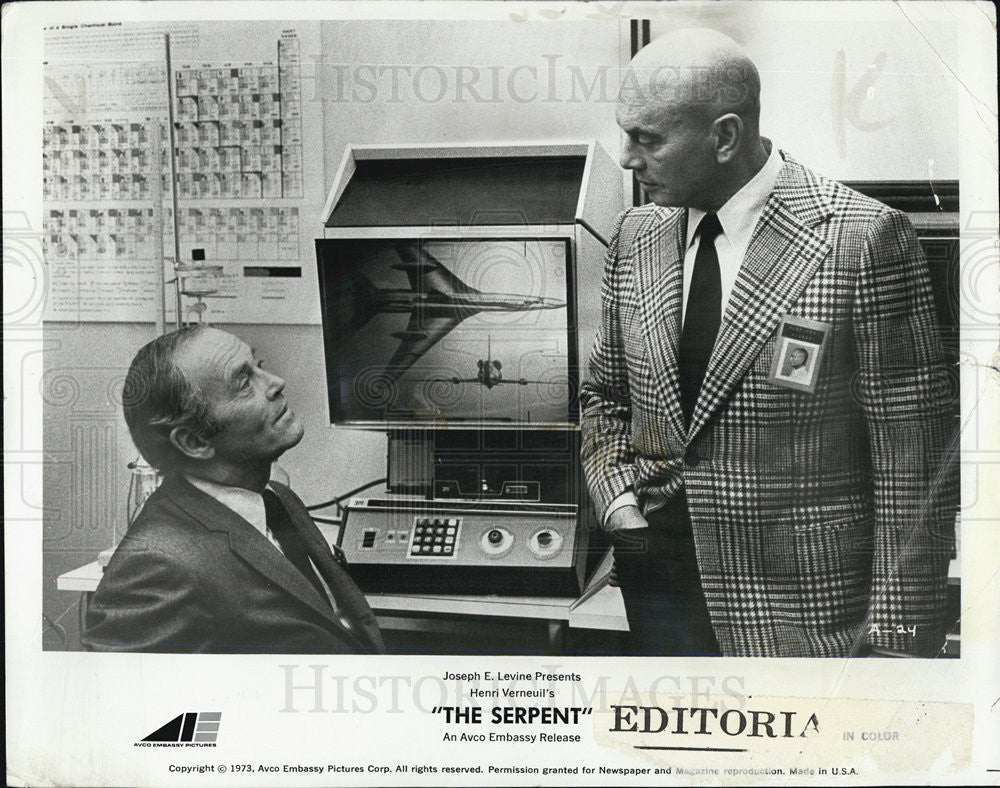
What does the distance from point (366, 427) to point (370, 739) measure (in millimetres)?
595

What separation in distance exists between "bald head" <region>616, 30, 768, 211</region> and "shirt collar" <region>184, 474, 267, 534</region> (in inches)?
36.6

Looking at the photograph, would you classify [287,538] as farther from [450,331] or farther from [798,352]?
[798,352]

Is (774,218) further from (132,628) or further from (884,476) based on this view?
(132,628)

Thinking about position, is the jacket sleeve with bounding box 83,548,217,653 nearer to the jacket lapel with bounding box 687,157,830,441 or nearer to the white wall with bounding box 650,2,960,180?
the jacket lapel with bounding box 687,157,830,441

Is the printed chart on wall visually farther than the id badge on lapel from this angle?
Yes

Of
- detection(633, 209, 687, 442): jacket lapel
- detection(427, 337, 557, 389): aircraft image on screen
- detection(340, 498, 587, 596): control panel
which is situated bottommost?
detection(340, 498, 587, 596): control panel

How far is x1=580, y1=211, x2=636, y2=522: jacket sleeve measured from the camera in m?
1.64

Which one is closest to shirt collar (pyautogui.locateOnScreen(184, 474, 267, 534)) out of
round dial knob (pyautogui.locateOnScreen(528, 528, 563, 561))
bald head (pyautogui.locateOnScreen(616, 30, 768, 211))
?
round dial knob (pyautogui.locateOnScreen(528, 528, 563, 561))

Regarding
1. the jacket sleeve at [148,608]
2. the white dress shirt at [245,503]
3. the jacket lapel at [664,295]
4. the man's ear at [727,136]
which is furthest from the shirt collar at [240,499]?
the man's ear at [727,136]

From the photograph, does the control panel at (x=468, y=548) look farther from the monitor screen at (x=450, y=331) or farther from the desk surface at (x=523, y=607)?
the monitor screen at (x=450, y=331)

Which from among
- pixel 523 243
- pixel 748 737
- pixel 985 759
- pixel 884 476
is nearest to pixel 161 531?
pixel 523 243

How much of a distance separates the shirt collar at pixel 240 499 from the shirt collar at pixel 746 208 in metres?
1.00

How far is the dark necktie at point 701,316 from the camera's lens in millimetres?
1599

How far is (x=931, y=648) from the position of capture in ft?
5.42
